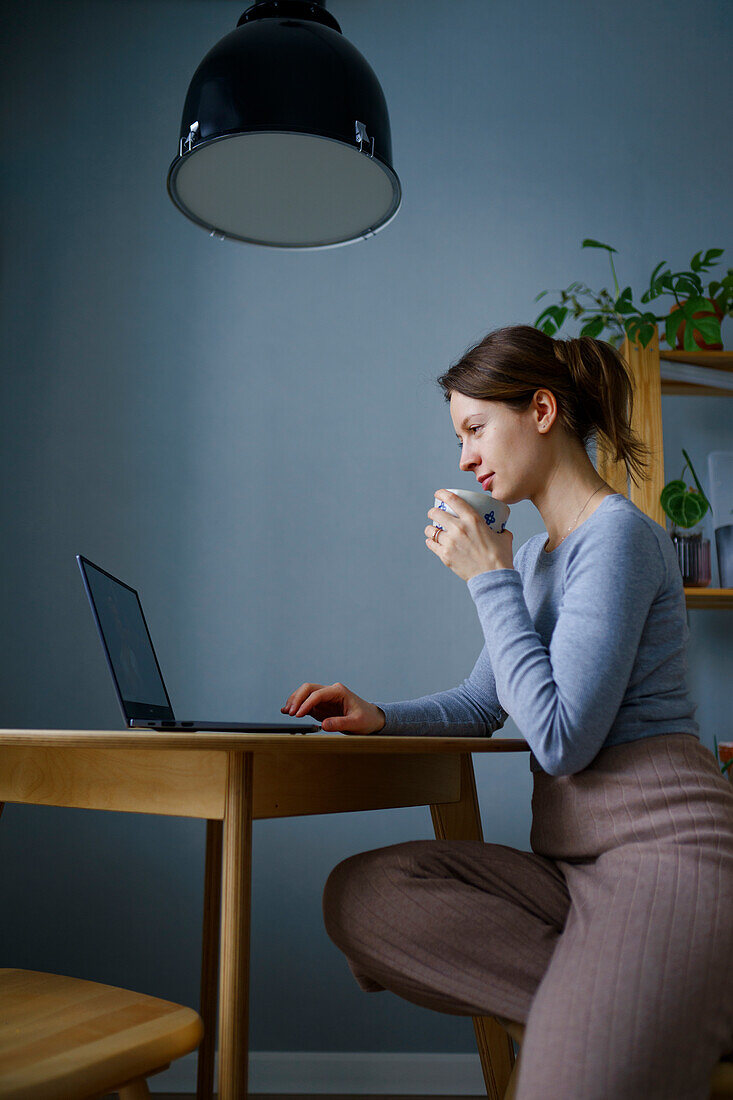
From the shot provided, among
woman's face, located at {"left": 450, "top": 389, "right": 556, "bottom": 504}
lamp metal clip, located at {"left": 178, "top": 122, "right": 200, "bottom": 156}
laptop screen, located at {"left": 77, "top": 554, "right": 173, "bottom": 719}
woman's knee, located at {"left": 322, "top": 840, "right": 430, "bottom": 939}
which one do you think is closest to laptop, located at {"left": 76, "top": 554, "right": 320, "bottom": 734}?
laptop screen, located at {"left": 77, "top": 554, "right": 173, "bottom": 719}

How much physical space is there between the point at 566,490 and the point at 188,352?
125 centimetres

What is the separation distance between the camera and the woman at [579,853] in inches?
28.1

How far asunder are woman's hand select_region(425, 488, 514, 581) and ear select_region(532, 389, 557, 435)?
5.7 inches

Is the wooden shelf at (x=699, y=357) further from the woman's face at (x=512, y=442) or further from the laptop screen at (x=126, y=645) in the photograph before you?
the laptop screen at (x=126, y=645)

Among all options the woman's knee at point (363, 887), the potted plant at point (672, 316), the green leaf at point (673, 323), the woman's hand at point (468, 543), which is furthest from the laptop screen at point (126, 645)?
the green leaf at point (673, 323)

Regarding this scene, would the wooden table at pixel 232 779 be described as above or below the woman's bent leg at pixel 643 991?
above

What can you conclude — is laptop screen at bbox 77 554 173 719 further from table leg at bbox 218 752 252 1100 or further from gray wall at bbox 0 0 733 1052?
gray wall at bbox 0 0 733 1052

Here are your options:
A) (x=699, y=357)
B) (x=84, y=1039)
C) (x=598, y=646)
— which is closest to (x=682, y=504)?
(x=699, y=357)

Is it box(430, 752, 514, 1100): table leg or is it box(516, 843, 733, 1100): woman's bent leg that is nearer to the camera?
box(516, 843, 733, 1100): woman's bent leg

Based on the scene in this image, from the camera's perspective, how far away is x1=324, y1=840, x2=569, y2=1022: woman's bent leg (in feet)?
2.75

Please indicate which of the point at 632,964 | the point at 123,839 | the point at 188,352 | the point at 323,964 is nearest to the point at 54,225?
the point at 188,352

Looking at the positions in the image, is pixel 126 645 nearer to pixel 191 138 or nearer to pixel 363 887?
pixel 363 887

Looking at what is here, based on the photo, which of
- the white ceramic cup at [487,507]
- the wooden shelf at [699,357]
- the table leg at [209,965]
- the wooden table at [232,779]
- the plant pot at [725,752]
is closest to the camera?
the wooden table at [232,779]

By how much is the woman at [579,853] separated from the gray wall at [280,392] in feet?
3.01
